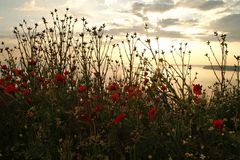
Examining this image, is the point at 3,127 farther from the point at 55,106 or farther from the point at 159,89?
the point at 159,89

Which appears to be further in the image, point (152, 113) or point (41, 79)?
point (41, 79)

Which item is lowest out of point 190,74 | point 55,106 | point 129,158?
point 129,158

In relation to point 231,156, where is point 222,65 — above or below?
above

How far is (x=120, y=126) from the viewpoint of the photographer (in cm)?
519

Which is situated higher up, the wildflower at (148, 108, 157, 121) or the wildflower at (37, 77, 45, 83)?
the wildflower at (37, 77, 45, 83)

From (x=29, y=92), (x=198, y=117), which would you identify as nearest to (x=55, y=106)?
(x=29, y=92)

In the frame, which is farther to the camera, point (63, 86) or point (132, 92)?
point (63, 86)

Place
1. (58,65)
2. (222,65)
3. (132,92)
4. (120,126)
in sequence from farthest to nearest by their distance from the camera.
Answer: (58,65), (222,65), (132,92), (120,126)

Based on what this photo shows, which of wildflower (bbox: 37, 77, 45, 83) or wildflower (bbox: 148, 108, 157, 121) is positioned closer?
wildflower (bbox: 148, 108, 157, 121)

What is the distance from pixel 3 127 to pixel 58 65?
2.61 m

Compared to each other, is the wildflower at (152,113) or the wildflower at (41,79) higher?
the wildflower at (41,79)

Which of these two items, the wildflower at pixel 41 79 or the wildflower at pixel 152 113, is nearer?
the wildflower at pixel 152 113

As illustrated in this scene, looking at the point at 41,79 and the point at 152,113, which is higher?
the point at 41,79

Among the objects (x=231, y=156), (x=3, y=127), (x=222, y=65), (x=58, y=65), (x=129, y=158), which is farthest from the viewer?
(x=58, y=65)
